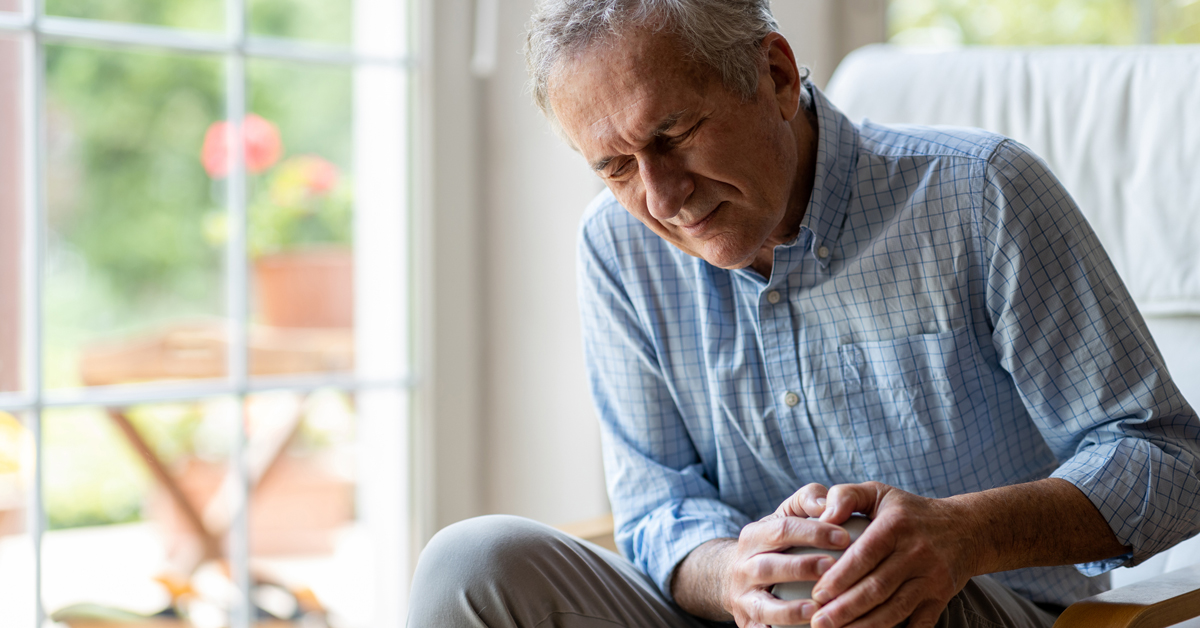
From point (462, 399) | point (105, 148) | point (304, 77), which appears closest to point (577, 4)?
point (462, 399)

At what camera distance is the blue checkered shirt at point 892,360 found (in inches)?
38.8

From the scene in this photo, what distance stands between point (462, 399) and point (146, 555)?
0.72 metres

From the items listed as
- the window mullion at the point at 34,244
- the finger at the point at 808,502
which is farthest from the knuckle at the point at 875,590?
the window mullion at the point at 34,244

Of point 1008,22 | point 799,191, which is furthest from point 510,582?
point 1008,22

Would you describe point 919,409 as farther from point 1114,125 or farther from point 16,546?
point 16,546

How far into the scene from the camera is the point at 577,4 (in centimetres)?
98

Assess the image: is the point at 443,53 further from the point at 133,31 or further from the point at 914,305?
the point at 914,305

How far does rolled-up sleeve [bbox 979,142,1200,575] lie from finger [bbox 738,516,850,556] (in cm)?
27

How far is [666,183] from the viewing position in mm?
988

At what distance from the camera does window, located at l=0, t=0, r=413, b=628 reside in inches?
58.4

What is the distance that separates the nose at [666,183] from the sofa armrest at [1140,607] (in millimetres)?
557

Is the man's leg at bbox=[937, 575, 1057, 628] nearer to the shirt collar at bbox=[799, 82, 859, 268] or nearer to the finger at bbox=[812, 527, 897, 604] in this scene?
the finger at bbox=[812, 527, 897, 604]

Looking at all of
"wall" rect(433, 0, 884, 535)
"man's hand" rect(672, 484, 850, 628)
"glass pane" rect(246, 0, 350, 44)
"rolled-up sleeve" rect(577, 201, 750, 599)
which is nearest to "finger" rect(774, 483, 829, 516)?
"man's hand" rect(672, 484, 850, 628)

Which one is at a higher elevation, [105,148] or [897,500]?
[105,148]
